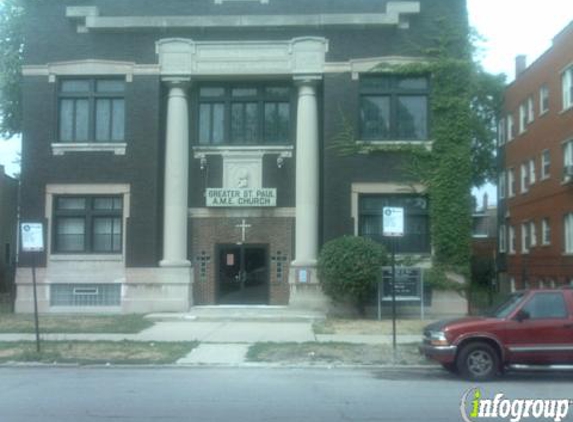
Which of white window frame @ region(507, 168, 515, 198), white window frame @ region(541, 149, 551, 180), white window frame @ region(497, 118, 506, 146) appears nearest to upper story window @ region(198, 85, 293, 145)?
white window frame @ region(541, 149, 551, 180)

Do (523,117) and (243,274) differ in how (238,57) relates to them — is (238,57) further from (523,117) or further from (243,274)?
(523,117)

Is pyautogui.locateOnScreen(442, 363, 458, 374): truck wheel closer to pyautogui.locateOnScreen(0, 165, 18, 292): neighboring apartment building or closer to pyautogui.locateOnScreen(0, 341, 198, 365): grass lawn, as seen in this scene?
pyautogui.locateOnScreen(0, 341, 198, 365): grass lawn

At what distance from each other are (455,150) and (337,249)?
5.36 meters

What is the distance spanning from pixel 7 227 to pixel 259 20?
68.1 ft

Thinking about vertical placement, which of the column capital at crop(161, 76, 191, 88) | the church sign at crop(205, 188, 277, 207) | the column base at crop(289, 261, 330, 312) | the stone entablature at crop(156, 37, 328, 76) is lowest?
the column base at crop(289, 261, 330, 312)

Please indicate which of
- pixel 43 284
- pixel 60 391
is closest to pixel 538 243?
pixel 43 284

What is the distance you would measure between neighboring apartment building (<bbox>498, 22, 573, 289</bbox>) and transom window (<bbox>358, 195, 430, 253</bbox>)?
9.88m

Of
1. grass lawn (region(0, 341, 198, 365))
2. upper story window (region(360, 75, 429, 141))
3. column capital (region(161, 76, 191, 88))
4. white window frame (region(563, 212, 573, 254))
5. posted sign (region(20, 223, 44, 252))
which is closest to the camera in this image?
grass lawn (region(0, 341, 198, 365))

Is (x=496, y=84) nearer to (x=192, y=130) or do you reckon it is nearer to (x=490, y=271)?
(x=490, y=271)

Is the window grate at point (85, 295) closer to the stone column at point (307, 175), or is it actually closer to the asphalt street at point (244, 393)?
the stone column at point (307, 175)

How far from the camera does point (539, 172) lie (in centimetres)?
3938

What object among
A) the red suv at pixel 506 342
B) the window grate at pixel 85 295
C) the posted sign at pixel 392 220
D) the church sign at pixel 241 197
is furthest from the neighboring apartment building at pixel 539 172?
the red suv at pixel 506 342

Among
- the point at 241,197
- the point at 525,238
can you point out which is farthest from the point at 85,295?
the point at 525,238

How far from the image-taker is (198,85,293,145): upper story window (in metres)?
27.8
